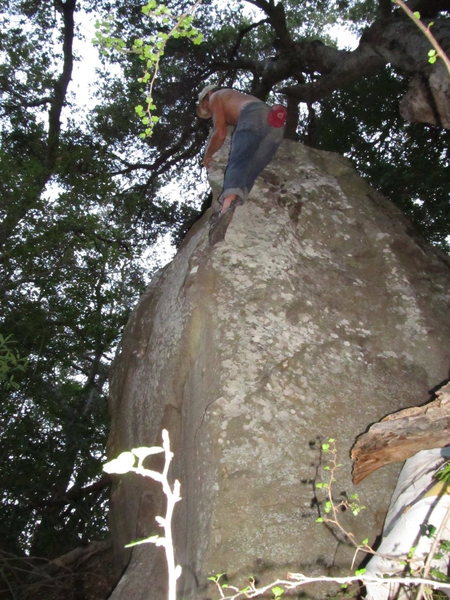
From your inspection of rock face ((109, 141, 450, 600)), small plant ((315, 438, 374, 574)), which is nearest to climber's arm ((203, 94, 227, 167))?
rock face ((109, 141, 450, 600))

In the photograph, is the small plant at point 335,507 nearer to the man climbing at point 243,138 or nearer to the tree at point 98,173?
the man climbing at point 243,138

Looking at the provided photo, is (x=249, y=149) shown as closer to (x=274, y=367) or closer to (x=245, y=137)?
(x=245, y=137)

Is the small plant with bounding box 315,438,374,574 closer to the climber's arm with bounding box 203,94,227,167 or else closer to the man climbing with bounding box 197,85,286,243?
the man climbing with bounding box 197,85,286,243

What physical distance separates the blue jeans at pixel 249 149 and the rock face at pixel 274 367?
0.17 meters

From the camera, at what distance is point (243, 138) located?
3.88 metres

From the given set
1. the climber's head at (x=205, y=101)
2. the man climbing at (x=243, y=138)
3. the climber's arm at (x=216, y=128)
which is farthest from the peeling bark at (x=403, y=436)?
the climber's head at (x=205, y=101)

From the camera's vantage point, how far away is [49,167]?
701cm

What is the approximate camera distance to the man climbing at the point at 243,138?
12.0 ft

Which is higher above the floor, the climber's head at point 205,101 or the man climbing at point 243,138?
the climber's head at point 205,101

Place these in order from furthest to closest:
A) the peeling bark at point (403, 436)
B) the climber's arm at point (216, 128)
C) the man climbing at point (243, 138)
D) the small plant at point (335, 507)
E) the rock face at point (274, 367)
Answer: the climber's arm at point (216, 128), the man climbing at point (243, 138), the rock face at point (274, 367), the peeling bark at point (403, 436), the small plant at point (335, 507)

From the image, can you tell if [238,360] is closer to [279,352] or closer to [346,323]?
[279,352]

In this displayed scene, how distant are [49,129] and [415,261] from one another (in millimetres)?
6369

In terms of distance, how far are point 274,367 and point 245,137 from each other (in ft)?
6.27

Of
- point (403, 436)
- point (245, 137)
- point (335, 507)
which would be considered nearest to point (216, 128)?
point (245, 137)
